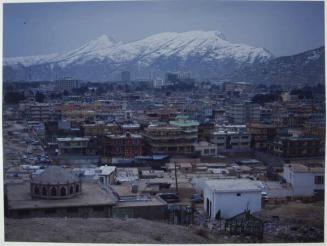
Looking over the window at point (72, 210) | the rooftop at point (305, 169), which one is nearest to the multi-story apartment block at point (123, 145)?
the rooftop at point (305, 169)

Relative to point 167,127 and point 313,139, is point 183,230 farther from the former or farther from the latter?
point 167,127

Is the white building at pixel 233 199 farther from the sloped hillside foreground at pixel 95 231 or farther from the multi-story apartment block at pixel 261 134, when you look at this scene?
the multi-story apartment block at pixel 261 134

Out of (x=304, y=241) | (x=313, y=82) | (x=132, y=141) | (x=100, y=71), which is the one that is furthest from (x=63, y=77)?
(x=304, y=241)

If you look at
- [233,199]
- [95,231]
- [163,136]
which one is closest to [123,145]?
[163,136]

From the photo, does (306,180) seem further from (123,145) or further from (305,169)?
(123,145)

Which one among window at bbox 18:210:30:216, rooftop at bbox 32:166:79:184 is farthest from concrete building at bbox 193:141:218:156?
window at bbox 18:210:30:216
